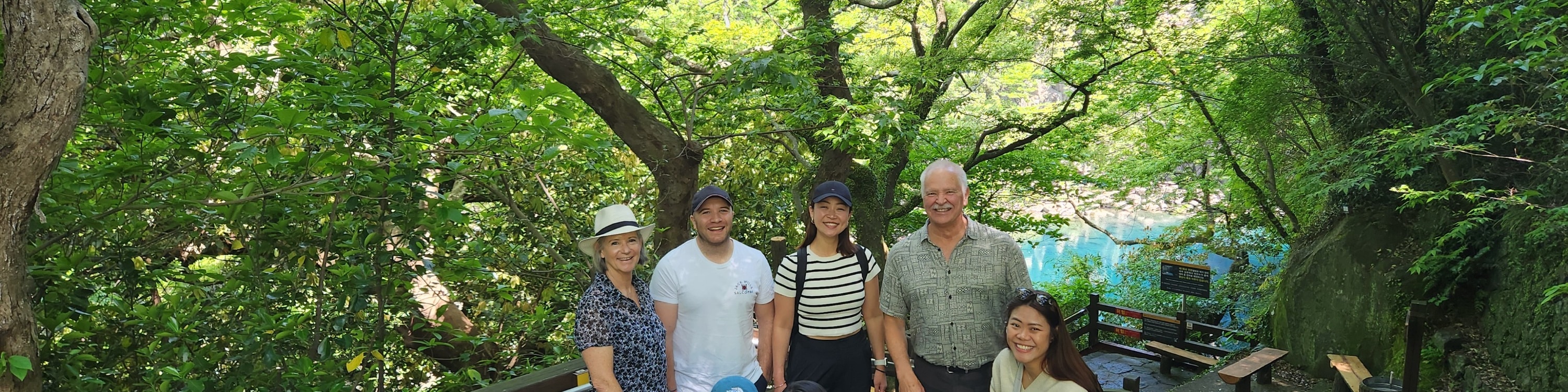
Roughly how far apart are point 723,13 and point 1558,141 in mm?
7635

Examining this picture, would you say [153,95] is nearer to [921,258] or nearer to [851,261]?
[851,261]

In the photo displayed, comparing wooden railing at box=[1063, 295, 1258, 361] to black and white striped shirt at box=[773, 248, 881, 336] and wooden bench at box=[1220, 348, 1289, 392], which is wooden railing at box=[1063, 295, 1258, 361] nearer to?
wooden bench at box=[1220, 348, 1289, 392]

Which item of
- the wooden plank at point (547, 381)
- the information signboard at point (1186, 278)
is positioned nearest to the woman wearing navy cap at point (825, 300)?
the wooden plank at point (547, 381)

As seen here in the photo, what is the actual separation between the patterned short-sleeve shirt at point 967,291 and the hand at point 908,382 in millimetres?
103

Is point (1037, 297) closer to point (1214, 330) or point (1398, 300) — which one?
point (1398, 300)

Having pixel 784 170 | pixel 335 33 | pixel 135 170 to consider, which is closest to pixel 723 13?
pixel 784 170

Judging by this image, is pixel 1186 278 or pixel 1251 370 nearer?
pixel 1251 370

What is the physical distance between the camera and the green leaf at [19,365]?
174cm

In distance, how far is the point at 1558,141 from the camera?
4836 mm

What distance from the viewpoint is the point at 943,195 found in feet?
9.27

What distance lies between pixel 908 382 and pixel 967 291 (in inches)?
16.5

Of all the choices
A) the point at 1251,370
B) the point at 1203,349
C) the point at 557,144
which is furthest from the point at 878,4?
the point at 557,144

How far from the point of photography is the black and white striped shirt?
299cm

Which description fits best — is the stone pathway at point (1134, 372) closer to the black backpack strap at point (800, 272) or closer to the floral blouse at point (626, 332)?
the black backpack strap at point (800, 272)
